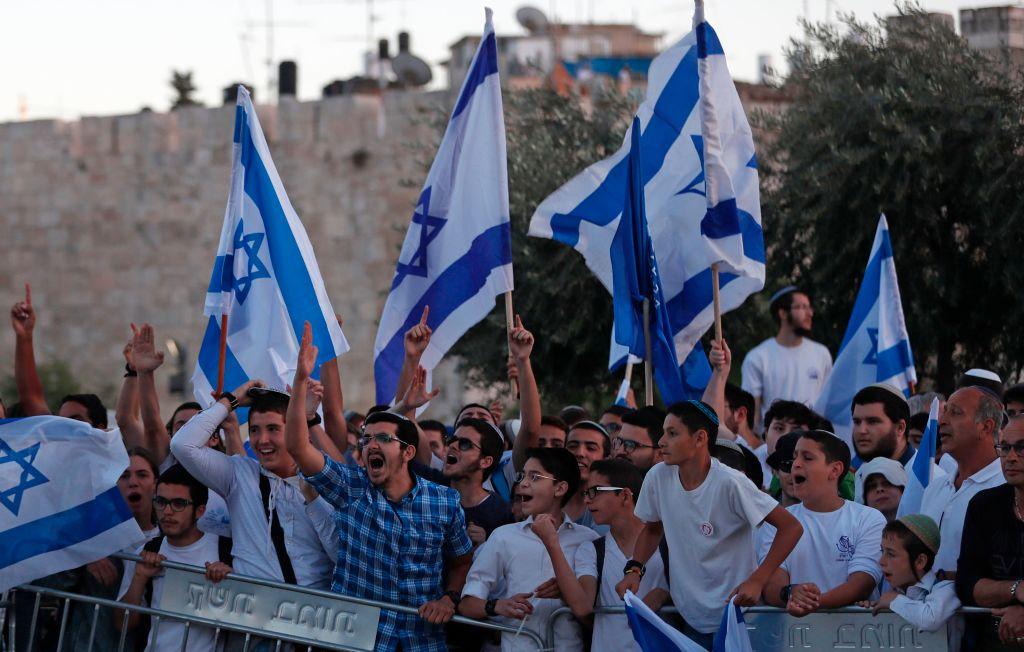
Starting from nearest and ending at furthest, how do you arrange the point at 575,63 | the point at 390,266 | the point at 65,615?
the point at 65,615 < the point at 390,266 < the point at 575,63

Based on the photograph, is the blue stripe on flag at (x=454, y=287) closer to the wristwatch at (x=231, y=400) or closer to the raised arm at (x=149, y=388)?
the raised arm at (x=149, y=388)

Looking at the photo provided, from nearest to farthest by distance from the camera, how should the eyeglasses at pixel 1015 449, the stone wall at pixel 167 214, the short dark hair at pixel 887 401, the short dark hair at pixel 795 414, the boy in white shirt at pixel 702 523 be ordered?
the eyeglasses at pixel 1015 449 → the boy in white shirt at pixel 702 523 → the short dark hair at pixel 887 401 → the short dark hair at pixel 795 414 → the stone wall at pixel 167 214

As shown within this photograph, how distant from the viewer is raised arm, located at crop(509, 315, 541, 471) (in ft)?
24.4

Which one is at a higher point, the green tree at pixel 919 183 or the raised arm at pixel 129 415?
the green tree at pixel 919 183

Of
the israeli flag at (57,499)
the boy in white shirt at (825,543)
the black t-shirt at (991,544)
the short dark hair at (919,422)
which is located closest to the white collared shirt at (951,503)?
the black t-shirt at (991,544)

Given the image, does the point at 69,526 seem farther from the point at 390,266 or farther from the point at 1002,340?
the point at 390,266

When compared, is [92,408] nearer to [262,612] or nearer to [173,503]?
[173,503]

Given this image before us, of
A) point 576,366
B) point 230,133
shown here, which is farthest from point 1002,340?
point 230,133

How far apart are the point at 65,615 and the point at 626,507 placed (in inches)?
96.5

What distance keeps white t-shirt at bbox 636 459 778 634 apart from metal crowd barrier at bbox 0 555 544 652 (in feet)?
2.15

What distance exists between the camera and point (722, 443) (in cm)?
714

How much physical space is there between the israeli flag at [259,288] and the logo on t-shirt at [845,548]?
2773mm

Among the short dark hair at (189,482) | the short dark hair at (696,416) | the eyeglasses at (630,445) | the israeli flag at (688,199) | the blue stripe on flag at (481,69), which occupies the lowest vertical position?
the short dark hair at (189,482)

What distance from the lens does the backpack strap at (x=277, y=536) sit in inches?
270
